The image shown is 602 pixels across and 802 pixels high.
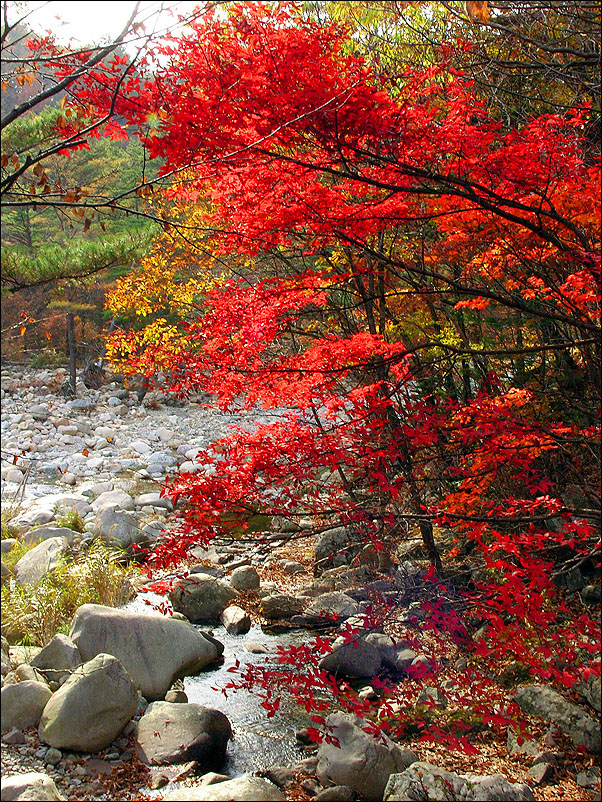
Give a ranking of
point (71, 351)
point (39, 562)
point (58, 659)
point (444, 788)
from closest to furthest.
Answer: point (444, 788) → point (58, 659) → point (39, 562) → point (71, 351)

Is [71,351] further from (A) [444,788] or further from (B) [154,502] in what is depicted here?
(A) [444,788]

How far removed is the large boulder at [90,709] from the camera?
355cm

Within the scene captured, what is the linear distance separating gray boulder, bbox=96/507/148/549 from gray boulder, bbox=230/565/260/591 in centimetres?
141

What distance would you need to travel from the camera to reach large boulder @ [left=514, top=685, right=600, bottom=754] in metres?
3.80

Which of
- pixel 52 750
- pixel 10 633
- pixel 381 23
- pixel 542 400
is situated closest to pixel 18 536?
pixel 10 633

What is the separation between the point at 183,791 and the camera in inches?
110

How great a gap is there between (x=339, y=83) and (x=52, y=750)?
4.06 metres

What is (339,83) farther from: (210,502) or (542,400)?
(542,400)

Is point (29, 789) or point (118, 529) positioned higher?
point (29, 789)

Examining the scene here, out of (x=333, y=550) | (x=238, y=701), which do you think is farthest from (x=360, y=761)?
(x=333, y=550)

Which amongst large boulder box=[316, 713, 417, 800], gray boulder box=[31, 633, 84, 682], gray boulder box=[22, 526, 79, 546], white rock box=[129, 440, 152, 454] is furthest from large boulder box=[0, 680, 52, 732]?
white rock box=[129, 440, 152, 454]

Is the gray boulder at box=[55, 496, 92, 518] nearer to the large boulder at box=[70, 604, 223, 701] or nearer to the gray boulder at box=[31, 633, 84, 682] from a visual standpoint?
the large boulder at box=[70, 604, 223, 701]

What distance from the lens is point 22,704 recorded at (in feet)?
12.1

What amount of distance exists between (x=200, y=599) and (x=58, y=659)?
1.87 metres
